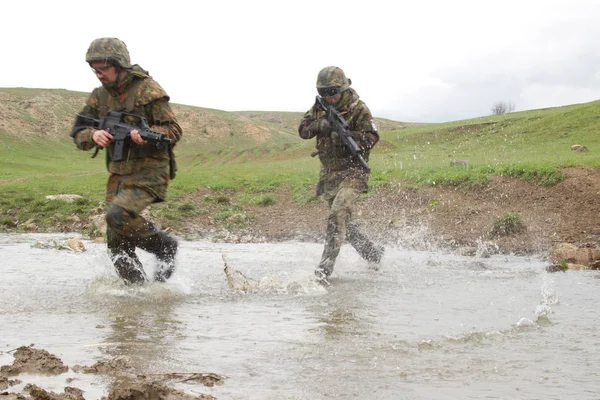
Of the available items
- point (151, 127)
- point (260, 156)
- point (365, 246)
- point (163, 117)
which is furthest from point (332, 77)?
point (260, 156)

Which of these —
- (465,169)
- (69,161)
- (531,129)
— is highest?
(531,129)

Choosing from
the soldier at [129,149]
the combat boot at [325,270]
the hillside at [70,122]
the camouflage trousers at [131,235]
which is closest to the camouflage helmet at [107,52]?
the soldier at [129,149]

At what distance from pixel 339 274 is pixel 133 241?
2747mm

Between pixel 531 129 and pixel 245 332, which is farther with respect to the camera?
pixel 531 129

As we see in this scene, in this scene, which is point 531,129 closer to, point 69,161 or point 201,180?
point 201,180

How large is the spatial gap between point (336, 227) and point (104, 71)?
10.0ft

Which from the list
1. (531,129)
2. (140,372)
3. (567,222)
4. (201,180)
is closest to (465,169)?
(567,222)

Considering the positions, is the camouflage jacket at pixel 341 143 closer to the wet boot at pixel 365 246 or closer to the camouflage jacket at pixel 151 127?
the wet boot at pixel 365 246

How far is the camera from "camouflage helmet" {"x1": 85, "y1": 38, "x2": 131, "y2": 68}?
230 inches

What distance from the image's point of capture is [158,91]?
6.08 meters

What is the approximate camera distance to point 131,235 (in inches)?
238

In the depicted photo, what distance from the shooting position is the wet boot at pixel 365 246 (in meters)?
8.23

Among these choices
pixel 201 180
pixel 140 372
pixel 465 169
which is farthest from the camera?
pixel 201 180

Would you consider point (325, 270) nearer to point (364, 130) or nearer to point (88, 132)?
point (364, 130)
